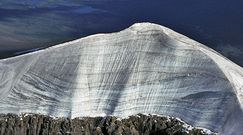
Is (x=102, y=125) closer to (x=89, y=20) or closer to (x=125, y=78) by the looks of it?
(x=125, y=78)

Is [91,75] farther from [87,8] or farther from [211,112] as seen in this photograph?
[87,8]

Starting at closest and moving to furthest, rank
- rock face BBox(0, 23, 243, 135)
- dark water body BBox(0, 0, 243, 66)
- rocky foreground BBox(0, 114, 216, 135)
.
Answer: rocky foreground BBox(0, 114, 216, 135) → rock face BBox(0, 23, 243, 135) → dark water body BBox(0, 0, 243, 66)

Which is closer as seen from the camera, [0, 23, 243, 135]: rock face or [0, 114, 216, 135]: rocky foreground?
[0, 114, 216, 135]: rocky foreground

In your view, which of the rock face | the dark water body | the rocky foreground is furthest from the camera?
the dark water body

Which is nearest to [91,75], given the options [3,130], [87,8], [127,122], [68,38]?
[127,122]

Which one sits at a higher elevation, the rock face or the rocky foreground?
the rock face

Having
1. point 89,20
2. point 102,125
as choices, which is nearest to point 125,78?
point 102,125
